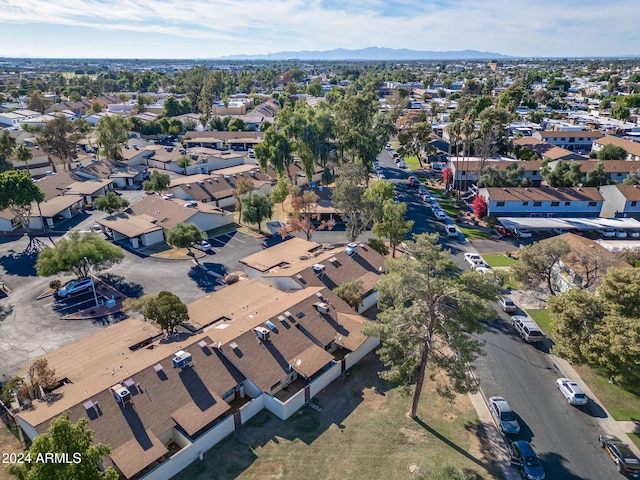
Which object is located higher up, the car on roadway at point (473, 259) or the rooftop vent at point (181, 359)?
the rooftop vent at point (181, 359)

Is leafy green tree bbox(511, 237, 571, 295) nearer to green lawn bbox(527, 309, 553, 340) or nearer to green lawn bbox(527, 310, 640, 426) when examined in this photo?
green lawn bbox(527, 309, 553, 340)

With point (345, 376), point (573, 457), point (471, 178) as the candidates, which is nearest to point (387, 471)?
point (345, 376)

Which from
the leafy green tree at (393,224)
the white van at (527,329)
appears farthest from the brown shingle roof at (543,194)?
the white van at (527,329)

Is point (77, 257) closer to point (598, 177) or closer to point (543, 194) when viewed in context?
point (543, 194)

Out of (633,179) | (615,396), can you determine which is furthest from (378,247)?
(633,179)

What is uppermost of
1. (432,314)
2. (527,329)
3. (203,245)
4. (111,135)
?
(111,135)

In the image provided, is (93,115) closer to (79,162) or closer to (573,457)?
(79,162)

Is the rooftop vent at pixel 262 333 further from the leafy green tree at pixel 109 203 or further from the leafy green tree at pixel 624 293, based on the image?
the leafy green tree at pixel 109 203
